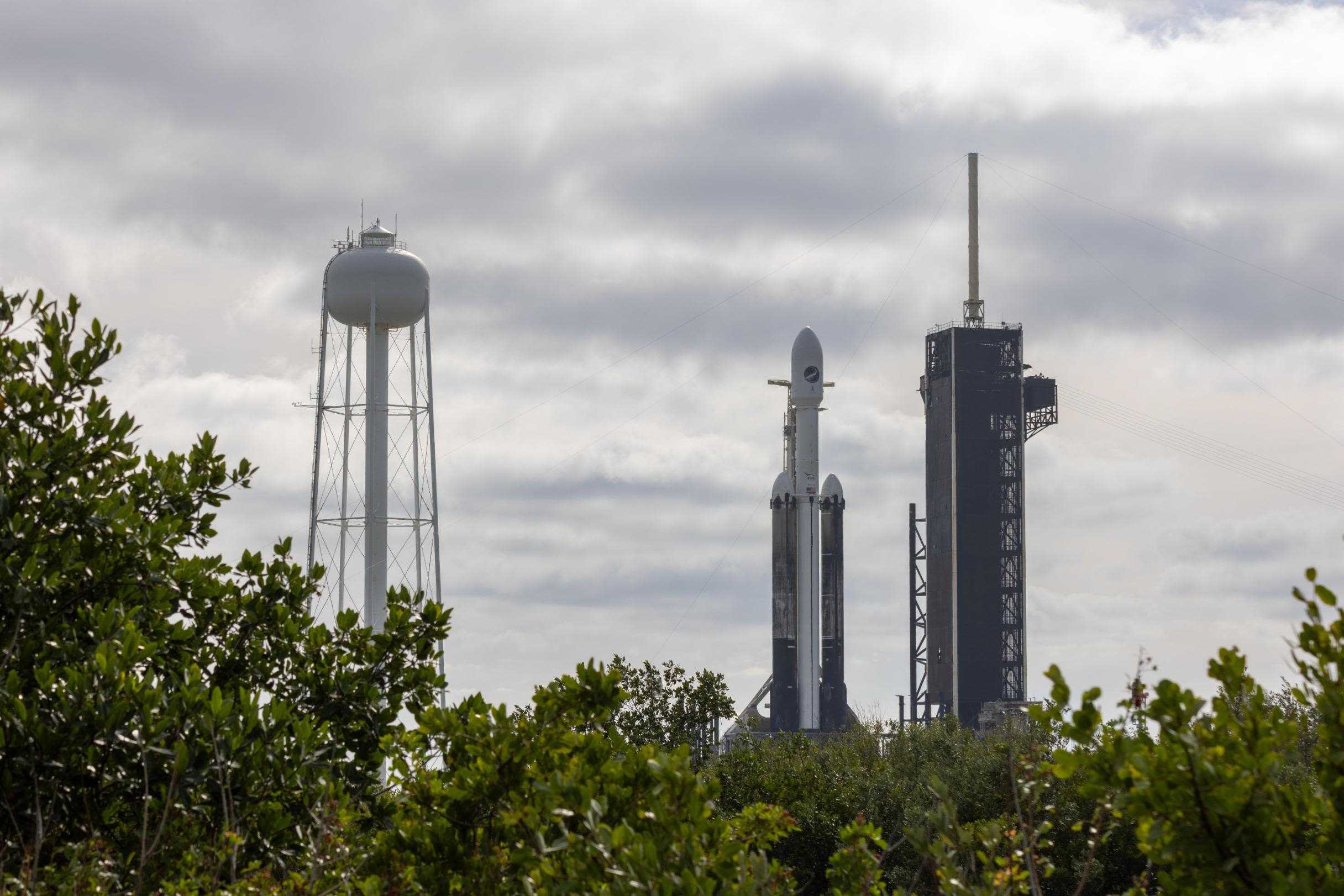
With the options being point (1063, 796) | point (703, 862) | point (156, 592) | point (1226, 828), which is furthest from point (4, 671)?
point (1063, 796)

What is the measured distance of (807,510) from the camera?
8881 centimetres

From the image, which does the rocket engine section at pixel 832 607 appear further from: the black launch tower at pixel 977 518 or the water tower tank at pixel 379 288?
the water tower tank at pixel 379 288

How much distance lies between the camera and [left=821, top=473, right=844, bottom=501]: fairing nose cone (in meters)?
90.9

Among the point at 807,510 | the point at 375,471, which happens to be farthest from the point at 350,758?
the point at 807,510

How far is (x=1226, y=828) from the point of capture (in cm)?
467

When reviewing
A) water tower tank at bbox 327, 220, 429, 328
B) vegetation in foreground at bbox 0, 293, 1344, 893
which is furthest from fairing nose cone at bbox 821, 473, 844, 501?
vegetation in foreground at bbox 0, 293, 1344, 893

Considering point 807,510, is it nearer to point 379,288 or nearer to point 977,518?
point 977,518

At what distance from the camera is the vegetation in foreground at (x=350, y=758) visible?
489 cm

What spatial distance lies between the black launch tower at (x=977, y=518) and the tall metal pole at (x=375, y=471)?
178ft

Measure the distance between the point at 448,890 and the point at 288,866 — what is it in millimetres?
2852

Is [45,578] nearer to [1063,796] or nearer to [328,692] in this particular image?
[328,692]

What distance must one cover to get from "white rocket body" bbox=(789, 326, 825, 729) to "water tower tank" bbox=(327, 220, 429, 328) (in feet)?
137

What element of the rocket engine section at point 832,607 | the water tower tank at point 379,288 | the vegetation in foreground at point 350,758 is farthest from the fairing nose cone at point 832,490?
the vegetation in foreground at point 350,758

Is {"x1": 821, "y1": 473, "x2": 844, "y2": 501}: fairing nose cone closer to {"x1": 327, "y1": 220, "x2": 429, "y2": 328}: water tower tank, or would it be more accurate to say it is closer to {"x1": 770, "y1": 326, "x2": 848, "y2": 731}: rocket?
{"x1": 770, "y1": 326, "x2": 848, "y2": 731}: rocket
